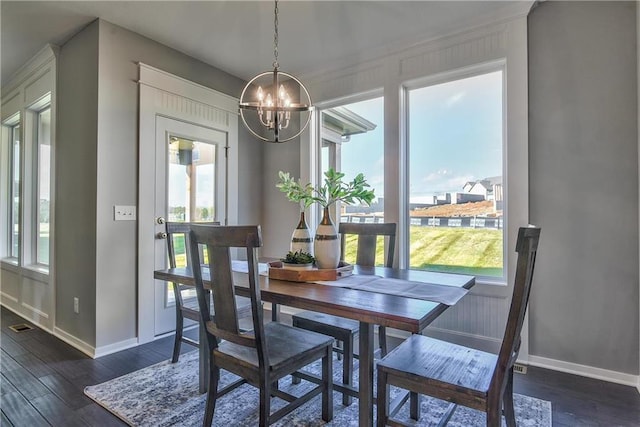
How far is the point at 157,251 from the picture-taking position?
3.14 metres

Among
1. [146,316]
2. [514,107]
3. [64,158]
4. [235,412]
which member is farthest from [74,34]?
[514,107]

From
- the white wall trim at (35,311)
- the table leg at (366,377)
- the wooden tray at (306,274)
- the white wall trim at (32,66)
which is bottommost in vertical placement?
the white wall trim at (35,311)

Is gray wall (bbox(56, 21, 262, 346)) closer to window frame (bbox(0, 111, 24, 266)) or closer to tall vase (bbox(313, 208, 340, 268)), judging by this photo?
window frame (bbox(0, 111, 24, 266))

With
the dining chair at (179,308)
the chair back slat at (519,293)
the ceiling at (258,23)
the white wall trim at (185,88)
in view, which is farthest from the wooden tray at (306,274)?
the white wall trim at (185,88)

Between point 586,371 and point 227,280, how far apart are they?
2.59 metres

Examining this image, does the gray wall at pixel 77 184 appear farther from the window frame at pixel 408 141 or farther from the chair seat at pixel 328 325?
the window frame at pixel 408 141

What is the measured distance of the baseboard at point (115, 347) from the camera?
274 centimetres

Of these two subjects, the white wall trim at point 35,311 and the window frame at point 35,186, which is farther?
the window frame at point 35,186

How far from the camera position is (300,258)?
208 cm

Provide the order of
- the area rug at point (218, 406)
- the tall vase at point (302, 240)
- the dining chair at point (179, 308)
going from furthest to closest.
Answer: the dining chair at point (179, 308), the tall vase at point (302, 240), the area rug at point (218, 406)

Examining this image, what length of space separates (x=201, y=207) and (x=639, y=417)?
145 inches

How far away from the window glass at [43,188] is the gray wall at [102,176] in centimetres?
67

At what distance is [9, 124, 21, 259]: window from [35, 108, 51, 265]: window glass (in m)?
0.42

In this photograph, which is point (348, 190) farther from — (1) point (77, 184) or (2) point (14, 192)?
(2) point (14, 192)
